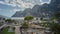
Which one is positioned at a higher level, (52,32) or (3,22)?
(3,22)

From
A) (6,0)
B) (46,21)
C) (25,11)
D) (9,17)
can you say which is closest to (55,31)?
(46,21)

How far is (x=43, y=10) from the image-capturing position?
4.03 meters

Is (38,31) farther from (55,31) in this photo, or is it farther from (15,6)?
(15,6)

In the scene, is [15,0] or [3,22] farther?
[15,0]

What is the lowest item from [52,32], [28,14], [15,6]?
[52,32]

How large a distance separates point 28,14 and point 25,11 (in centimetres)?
14

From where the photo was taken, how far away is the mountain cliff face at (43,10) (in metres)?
3.95

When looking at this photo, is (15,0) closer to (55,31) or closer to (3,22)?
(3,22)

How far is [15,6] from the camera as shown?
13.3 ft

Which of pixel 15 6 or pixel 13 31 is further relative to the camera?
pixel 15 6

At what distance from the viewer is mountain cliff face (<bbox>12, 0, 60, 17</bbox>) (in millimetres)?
3949

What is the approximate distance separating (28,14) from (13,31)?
27.9 inches

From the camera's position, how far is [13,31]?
3.74 m

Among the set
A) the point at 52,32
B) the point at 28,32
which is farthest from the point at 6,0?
the point at 52,32
